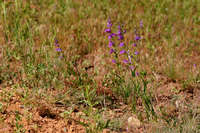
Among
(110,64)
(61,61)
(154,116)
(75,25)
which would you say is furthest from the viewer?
(75,25)

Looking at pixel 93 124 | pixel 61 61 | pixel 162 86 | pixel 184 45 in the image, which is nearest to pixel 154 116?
pixel 93 124

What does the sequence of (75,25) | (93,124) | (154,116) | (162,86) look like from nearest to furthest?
(93,124) → (154,116) → (162,86) → (75,25)

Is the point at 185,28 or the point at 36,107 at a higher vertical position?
the point at 185,28

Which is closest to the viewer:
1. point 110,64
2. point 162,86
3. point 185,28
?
point 162,86

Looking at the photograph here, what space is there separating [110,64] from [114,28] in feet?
3.56

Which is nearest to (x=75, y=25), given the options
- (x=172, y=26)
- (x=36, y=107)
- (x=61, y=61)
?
(x=61, y=61)

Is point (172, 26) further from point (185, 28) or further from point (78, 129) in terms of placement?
point (78, 129)

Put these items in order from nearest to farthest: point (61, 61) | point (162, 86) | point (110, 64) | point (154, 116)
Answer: point (154, 116) → point (61, 61) → point (162, 86) → point (110, 64)

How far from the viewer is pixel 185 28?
16.2ft

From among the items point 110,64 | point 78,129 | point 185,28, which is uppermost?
point 185,28

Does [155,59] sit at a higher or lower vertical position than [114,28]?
lower

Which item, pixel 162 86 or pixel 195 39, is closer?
pixel 162 86

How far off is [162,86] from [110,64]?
29.5 inches

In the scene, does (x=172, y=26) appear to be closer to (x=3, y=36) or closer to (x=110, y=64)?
(x=110, y=64)
